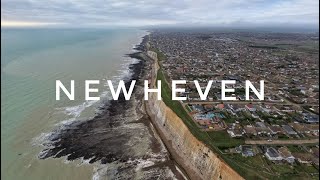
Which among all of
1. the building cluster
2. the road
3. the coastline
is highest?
the building cluster

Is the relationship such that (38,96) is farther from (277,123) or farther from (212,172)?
(277,123)

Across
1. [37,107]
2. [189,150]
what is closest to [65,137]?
[37,107]

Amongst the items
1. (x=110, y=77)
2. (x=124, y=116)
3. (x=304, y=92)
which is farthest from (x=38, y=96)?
(x=304, y=92)

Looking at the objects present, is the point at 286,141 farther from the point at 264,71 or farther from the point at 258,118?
the point at 264,71

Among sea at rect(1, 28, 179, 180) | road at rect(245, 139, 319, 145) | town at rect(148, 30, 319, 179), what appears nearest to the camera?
town at rect(148, 30, 319, 179)

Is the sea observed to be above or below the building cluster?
below

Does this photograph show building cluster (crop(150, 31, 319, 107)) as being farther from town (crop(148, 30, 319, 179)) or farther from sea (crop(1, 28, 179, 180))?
sea (crop(1, 28, 179, 180))

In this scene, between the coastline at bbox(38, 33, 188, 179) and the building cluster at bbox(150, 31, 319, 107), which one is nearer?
the coastline at bbox(38, 33, 188, 179)

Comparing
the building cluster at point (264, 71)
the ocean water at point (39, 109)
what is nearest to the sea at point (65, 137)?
the ocean water at point (39, 109)

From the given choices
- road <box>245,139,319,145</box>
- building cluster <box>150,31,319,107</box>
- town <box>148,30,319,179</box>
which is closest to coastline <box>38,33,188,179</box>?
town <box>148,30,319,179</box>
